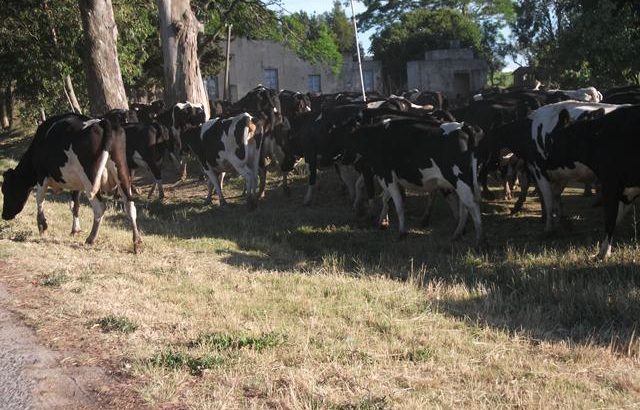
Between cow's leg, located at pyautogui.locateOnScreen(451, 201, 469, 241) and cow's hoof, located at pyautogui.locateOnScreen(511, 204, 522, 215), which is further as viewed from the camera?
cow's hoof, located at pyautogui.locateOnScreen(511, 204, 522, 215)

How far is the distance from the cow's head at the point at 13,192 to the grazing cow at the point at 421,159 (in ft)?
18.9

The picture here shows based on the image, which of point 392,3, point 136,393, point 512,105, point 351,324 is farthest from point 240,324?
point 392,3

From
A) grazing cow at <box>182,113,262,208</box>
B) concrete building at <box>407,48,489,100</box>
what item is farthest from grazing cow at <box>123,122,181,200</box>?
concrete building at <box>407,48,489,100</box>

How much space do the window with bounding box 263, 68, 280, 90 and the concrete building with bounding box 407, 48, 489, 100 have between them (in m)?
10.1

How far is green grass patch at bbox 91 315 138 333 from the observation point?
5.96 metres

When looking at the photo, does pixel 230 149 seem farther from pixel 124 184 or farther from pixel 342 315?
pixel 342 315

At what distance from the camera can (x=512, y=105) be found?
15.7 m

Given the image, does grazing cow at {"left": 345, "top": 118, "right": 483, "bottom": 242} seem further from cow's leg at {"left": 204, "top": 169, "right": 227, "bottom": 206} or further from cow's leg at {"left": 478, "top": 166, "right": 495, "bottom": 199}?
cow's leg at {"left": 204, "top": 169, "right": 227, "bottom": 206}

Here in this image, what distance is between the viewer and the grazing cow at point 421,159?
1084cm

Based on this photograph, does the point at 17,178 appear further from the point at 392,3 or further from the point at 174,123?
the point at 392,3

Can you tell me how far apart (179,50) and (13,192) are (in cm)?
1056

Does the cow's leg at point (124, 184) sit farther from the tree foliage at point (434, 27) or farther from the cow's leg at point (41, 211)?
the tree foliage at point (434, 27)

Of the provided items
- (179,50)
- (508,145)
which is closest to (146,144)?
(179,50)

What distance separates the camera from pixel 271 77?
178 ft
